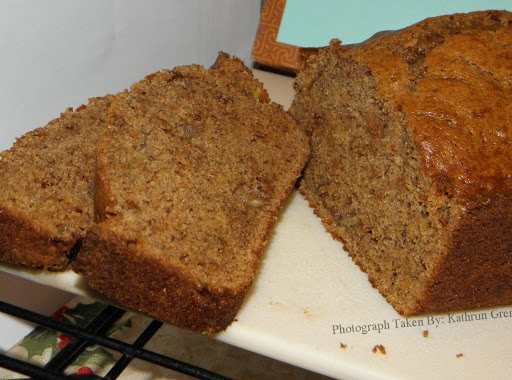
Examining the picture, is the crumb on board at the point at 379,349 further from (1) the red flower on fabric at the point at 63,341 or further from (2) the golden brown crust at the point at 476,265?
(1) the red flower on fabric at the point at 63,341

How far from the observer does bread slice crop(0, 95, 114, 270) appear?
5.65ft

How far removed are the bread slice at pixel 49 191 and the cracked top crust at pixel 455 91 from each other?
110 cm

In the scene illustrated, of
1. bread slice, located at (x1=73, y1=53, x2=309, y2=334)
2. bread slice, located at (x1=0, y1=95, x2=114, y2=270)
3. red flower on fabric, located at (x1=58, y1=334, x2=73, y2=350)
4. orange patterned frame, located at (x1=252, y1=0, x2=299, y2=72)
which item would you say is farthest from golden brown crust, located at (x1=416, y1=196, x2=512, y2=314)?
orange patterned frame, located at (x1=252, y1=0, x2=299, y2=72)

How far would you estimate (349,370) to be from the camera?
1718 mm

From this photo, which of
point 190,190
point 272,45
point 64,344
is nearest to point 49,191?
point 190,190

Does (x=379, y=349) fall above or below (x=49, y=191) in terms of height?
below

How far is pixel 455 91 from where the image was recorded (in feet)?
6.14

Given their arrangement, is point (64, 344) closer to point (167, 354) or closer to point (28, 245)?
point (167, 354)

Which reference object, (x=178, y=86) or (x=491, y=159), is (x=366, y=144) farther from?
(x=178, y=86)

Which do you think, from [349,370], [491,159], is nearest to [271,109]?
[491,159]

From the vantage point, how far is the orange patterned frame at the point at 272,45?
3.36 metres

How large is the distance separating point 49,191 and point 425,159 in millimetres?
1255

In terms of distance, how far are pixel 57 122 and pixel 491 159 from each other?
1569 mm

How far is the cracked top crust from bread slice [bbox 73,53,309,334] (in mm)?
509
